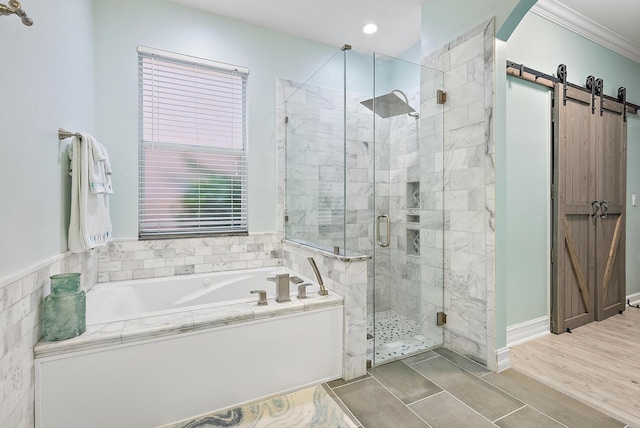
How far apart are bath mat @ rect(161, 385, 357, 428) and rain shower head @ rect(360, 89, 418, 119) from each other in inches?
78.8

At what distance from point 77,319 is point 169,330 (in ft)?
1.34

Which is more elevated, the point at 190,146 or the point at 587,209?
the point at 190,146

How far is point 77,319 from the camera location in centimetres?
145

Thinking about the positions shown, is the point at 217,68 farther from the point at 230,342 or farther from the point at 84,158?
the point at 230,342

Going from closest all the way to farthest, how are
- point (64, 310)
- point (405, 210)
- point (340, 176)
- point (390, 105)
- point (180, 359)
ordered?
point (64, 310)
point (180, 359)
point (340, 176)
point (390, 105)
point (405, 210)

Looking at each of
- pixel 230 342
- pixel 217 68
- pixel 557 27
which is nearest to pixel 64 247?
pixel 230 342

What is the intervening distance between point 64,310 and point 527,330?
10.6 ft

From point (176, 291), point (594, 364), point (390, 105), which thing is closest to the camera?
point (594, 364)

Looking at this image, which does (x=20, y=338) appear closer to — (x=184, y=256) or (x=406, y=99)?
(x=184, y=256)

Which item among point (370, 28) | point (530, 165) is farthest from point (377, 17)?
point (530, 165)

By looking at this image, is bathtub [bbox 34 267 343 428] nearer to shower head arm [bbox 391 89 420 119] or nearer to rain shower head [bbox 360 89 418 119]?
rain shower head [bbox 360 89 418 119]

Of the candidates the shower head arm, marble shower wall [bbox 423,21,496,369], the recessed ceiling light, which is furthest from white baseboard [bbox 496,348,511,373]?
the recessed ceiling light

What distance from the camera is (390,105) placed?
8.04ft

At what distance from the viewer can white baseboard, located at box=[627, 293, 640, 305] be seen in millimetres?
3559
